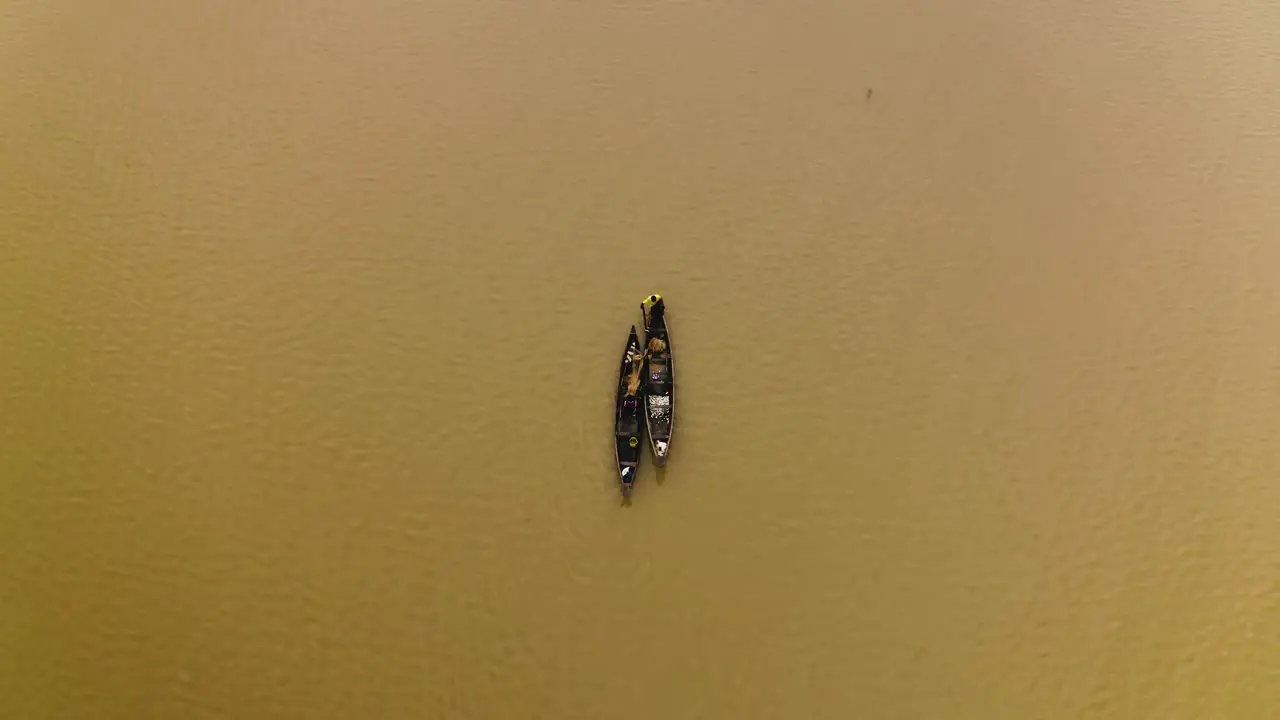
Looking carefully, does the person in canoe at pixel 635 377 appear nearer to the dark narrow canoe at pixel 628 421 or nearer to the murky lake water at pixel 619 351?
the dark narrow canoe at pixel 628 421

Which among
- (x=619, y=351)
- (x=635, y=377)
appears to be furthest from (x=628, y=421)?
(x=619, y=351)

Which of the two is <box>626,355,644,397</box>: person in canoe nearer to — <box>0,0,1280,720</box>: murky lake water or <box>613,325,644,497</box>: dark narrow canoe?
<box>613,325,644,497</box>: dark narrow canoe

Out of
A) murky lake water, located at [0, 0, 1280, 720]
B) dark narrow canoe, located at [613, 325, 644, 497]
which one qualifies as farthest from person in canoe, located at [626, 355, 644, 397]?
murky lake water, located at [0, 0, 1280, 720]

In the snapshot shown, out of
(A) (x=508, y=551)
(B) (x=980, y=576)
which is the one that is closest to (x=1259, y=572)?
Answer: (B) (x=980, y=576)

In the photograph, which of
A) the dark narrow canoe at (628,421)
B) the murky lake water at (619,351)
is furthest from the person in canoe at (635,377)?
the murky lake water at (619,351)

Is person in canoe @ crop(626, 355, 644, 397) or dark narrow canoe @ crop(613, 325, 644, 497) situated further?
person in canoe @ crop(626, 355, 644, 397)

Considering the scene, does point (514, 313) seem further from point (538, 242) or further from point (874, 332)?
point (874, 332)

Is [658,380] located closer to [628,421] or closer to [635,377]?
[635,377]
